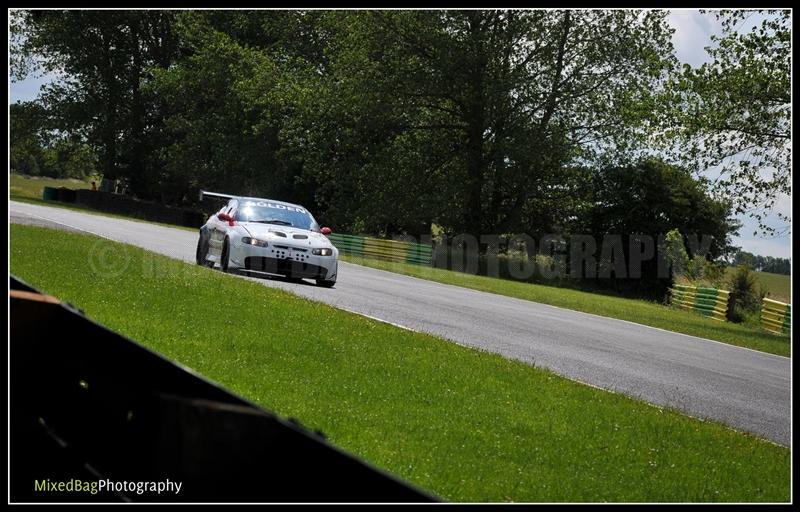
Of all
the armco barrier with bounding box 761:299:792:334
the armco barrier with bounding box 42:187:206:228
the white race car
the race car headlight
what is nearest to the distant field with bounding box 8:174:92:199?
the armco barrier with bounding box 42:187:206:228

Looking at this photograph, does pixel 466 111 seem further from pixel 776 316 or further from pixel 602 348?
pixel 602 348

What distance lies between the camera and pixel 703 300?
36.6 meters

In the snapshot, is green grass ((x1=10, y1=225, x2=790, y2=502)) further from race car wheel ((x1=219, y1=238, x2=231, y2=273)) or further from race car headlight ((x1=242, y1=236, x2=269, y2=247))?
race car wheel ((x1=219, y1=238, x2=231, y2=273))

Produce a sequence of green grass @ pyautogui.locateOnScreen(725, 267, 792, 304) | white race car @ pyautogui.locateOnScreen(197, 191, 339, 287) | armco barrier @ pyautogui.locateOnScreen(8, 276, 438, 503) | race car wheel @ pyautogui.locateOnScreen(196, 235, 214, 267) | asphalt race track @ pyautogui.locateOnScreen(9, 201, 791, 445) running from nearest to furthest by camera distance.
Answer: armco barrier @ pyautogui.locateOnScreen(8, 276, 438, 503) < asphalt race track @ pyautogui.locateOnScreen(9, 201, 791, 445) < white race car @ pyautogui.locateOnScreen(197, 191, 339, 287) < race car wheel @ pyautogui.locateOnScreen(196, 235, 214, 267) < green grass @ pyautogui.locateOnScreen(725, 267, 792, 304)

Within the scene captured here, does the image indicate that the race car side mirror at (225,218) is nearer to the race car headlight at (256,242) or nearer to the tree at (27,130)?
the race car headlight at (256,242)

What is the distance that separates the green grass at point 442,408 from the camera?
24.1 ft

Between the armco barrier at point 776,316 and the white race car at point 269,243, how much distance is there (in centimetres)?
1648

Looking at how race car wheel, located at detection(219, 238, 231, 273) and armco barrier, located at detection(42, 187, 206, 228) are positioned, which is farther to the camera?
armco barrier, located at detection(42, 187, 206, 228)

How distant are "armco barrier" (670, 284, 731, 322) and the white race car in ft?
61.5

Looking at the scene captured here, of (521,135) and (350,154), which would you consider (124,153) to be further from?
(521,135)

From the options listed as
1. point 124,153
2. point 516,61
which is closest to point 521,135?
point 516,61

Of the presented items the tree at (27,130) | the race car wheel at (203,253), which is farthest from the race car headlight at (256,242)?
the tree at (27,130)

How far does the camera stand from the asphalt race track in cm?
1198

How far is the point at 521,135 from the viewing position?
45.3 meters
